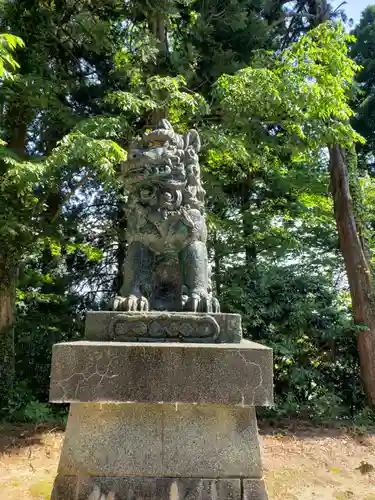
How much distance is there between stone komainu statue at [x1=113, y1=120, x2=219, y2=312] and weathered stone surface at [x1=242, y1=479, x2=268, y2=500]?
130 cm

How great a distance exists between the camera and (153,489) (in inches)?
102

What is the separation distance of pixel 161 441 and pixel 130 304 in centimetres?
93

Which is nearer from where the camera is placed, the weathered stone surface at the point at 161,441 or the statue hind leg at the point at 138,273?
the weathered stone surface at the point at 161,441

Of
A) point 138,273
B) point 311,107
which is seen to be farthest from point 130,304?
point 311,107

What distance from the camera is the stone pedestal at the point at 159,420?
2570 millimetres

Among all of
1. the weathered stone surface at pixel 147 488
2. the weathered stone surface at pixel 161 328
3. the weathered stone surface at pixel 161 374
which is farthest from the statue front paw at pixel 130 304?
the weathered stone surface at pixel 147 488

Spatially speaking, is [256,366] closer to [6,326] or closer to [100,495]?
[100,495]

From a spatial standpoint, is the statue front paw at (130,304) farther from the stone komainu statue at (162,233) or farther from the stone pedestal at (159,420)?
the stone pedestal at (159,420)

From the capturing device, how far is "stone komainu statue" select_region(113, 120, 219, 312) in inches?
135

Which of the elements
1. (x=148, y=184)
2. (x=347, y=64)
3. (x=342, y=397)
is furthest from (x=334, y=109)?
(x=342, y=397)

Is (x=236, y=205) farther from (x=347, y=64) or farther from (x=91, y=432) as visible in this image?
(x=91, y=432)

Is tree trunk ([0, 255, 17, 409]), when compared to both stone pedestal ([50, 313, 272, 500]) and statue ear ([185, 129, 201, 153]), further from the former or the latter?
stone pedestal ([50, 313, 272, 500])

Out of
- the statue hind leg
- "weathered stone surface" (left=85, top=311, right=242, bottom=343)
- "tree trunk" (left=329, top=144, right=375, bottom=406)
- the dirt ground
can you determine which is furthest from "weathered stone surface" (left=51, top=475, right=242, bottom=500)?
"tree trunk" (left=329, top=144, right=375, bottom=406)

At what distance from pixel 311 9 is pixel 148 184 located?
9.87 m
